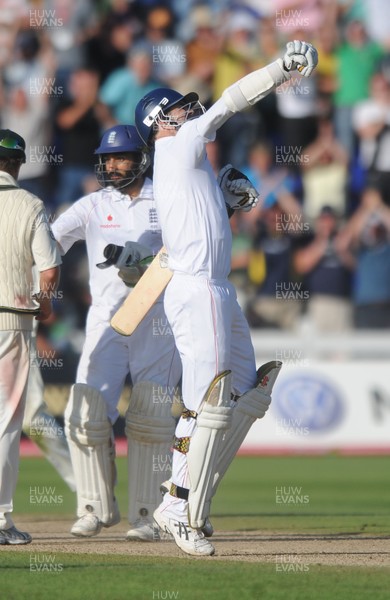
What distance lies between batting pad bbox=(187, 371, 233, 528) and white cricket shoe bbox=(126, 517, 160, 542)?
113 centimetres

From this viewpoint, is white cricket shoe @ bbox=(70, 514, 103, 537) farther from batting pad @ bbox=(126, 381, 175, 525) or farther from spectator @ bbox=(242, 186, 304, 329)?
spectator @ bbox=(242, 186, 304, 329)

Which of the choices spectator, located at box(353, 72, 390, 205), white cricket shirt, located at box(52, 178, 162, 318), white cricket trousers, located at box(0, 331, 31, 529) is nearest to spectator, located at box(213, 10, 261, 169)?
spectator, located at box(353, 72, 390, 205)

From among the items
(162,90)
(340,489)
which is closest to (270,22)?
(340,489)

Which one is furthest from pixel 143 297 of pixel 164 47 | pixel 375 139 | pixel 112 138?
pixel 164 47

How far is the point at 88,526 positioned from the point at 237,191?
230 centimetres

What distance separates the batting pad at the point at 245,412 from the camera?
22.8 ft

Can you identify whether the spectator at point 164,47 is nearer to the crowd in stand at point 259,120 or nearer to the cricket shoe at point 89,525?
the crowd in stand at point 259,120

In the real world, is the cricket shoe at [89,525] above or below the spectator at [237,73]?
below

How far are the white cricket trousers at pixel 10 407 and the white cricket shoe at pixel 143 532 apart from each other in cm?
87

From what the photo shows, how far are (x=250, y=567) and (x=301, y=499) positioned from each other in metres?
4.21

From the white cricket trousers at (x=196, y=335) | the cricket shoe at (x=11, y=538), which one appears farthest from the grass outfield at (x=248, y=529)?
the white cricket trousers at (x=196, y=335)

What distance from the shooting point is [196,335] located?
6699 millimetres

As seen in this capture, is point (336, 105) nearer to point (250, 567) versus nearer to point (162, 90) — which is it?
point (162, 90)

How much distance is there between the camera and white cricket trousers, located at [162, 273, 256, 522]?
6684 mm
